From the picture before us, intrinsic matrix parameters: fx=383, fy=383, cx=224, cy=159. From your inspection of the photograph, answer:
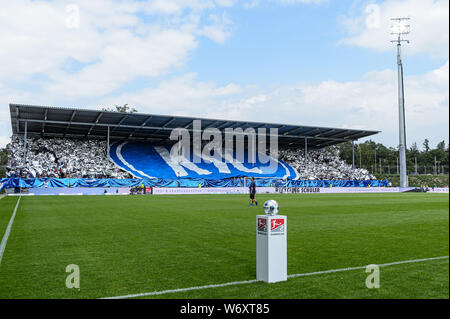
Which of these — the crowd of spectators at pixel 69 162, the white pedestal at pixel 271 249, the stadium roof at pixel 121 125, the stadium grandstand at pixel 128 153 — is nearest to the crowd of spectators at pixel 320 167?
the crowd of spectators at pixel 69 162

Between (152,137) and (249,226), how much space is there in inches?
1897

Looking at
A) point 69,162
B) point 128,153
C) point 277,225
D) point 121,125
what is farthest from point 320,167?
point 277,225

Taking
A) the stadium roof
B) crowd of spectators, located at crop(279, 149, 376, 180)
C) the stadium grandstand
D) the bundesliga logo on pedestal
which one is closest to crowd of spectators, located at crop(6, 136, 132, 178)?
the stadium grandstand

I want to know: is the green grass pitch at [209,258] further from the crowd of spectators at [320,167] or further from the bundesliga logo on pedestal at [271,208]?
the crowd of spectators at [320,167]

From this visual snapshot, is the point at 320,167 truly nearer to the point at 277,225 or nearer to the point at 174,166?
the point at 174,166

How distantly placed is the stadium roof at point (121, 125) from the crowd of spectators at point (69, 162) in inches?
76.7

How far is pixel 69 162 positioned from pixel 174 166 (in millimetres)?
13847

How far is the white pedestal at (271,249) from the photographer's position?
5465mm

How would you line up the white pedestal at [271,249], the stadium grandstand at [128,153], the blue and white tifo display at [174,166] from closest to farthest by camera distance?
1. the white pedestal at [271,249]
2. the stadium grandstand at [128,153]
3. the blue and white tifo display at [174,166]

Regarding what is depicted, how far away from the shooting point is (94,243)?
9148 mm

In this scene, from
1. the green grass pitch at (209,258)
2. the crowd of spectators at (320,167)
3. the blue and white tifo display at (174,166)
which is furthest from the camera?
the crowd of spectators at (320,167)
